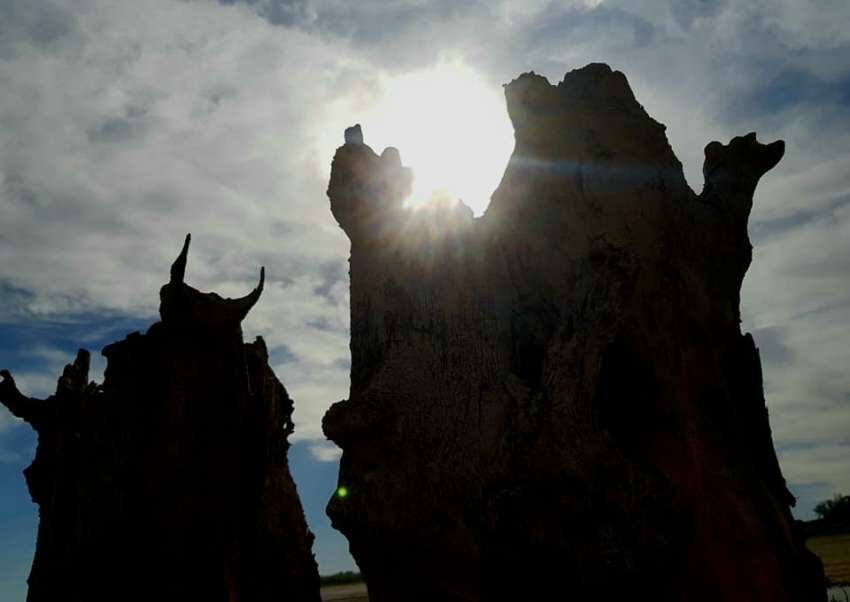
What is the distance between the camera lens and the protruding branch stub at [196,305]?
10219 mm

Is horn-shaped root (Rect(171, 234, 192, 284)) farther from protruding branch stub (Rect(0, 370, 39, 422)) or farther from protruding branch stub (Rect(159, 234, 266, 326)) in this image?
protruding branch stub (Rect(0, 370, 39, 422))

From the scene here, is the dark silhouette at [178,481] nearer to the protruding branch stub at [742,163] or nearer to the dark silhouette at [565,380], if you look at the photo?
the dark silhouette at [565,380]

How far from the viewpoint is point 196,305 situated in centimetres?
1035

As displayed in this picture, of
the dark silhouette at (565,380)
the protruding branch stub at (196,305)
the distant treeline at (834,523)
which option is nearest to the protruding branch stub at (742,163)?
the dark silhouette at (565,380)

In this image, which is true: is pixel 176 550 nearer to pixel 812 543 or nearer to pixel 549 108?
pixel 549 108

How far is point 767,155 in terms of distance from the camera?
9.70 metres

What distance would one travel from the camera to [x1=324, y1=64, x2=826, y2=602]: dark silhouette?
618cm

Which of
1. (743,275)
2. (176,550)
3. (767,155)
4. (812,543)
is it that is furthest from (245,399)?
(812,543)

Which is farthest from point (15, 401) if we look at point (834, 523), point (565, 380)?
point (834, 523)

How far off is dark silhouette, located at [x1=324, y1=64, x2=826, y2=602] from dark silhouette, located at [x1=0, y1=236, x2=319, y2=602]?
2740 mm

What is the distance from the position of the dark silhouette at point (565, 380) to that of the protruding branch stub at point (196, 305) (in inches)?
78.9

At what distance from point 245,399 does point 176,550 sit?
2.15 metres

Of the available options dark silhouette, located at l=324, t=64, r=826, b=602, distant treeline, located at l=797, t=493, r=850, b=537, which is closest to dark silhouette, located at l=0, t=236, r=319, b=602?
dark silhouette, located at l=324, t=64, r=826, b=602

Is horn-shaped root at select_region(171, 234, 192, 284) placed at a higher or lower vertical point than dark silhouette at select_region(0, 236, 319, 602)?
higher
